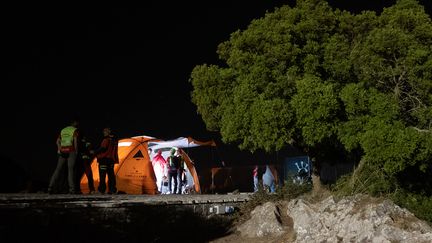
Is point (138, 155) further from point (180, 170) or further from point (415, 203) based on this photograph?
point (415, 203)

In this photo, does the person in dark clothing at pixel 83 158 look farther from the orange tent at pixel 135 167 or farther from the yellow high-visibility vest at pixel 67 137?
the orange tent at pixel 135 167

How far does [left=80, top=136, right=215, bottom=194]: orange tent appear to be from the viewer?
18312 millimetres

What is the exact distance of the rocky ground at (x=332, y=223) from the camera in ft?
33.6

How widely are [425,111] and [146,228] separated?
6329 millimetres

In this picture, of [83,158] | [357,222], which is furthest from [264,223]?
[83,158]

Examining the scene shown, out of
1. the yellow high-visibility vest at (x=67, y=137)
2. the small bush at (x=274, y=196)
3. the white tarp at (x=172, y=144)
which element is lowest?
the small bush at (x=274, y=196)

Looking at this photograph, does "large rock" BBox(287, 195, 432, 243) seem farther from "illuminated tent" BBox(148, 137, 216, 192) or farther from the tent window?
"illuminated tent" BBox(148, 137, 216, 192)

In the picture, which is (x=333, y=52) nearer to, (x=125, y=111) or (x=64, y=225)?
(x=64, y=225)

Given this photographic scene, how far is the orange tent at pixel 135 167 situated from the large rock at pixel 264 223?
7.09 meters

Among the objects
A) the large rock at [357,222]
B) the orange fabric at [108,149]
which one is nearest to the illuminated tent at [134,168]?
the orange fabric at [108,149]

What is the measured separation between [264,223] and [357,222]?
2.11 meters

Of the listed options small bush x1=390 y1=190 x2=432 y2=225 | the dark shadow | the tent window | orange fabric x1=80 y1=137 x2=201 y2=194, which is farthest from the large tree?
the tent window

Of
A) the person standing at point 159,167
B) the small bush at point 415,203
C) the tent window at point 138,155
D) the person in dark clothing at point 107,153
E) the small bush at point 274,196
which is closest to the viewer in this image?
the small bush at point 415,203

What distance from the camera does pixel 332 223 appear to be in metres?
11.1
